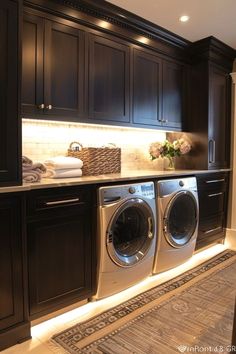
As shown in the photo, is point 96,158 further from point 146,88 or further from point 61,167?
point 146,88

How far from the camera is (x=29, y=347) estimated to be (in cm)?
169

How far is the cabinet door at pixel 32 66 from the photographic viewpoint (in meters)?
1.99

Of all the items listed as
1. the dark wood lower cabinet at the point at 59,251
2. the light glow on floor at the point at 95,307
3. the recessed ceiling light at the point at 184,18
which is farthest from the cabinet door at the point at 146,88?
the light glow on floor at the point at 95,307

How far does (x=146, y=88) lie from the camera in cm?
292

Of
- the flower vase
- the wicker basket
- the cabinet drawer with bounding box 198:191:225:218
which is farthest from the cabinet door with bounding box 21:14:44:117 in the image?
the cabinet drawer with bounding box 198:191:225:218

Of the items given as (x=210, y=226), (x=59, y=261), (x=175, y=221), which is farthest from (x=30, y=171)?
(x=210, y=226)

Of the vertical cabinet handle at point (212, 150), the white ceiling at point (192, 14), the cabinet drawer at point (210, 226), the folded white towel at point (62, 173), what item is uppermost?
the white ceiling at point (192, 14)

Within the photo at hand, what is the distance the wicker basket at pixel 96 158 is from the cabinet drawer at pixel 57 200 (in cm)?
42

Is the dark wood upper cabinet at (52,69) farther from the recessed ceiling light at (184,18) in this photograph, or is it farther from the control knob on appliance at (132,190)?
the recessed ceiling light at (184,18)

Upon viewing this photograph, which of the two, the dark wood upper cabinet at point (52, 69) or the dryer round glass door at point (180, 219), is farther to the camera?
the dryer round glass door at point (180, 219)

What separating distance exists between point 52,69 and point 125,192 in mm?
1120

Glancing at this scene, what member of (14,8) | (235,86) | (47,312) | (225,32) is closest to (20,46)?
(14,8)

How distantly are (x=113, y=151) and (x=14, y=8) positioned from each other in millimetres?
1403

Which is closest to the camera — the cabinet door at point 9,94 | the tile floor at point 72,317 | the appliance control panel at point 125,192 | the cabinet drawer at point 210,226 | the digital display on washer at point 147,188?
the cabinet door at point 9,94
